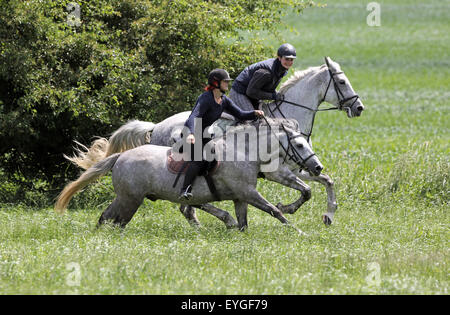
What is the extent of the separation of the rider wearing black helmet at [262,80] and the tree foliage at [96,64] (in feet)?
8.25

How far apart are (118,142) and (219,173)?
2312mm

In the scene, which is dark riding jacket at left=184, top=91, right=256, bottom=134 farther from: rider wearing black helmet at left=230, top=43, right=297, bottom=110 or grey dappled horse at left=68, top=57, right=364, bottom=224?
grey dappled horse at left=68, top=57, right=364, bottom=224

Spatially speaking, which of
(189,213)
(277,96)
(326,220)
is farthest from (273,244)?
(277,96)

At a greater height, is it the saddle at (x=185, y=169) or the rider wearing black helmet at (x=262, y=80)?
the rider wearing black helmet at (x=262, y=80)

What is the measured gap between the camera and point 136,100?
48.0 ft

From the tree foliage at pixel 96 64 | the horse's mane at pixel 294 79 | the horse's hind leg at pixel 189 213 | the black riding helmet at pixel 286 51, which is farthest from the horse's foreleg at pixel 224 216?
the tree foliage at pixel 96 64

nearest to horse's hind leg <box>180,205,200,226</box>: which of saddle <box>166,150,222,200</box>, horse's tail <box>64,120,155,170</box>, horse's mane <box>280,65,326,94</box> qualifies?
horse's tail <box>64,120,155,170</box>

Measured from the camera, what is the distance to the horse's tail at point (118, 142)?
37.8 feet

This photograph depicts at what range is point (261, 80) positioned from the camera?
11.7 m

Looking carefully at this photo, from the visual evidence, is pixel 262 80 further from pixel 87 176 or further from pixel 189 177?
pixel 87 176

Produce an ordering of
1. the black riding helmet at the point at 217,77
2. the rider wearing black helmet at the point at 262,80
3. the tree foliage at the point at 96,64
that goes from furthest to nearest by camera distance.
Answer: the tree foliage at the point at 96,64, the rider wearing black helmet at the point at 262,80, the black riding helmet at the point at 217,77

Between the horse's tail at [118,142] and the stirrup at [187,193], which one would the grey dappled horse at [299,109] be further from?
the stirrup at [187,193]

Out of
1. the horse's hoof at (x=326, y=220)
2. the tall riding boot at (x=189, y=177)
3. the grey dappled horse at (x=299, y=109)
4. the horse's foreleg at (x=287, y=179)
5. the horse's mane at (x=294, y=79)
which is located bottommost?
the horse's hoof at (x=326, y=220)
